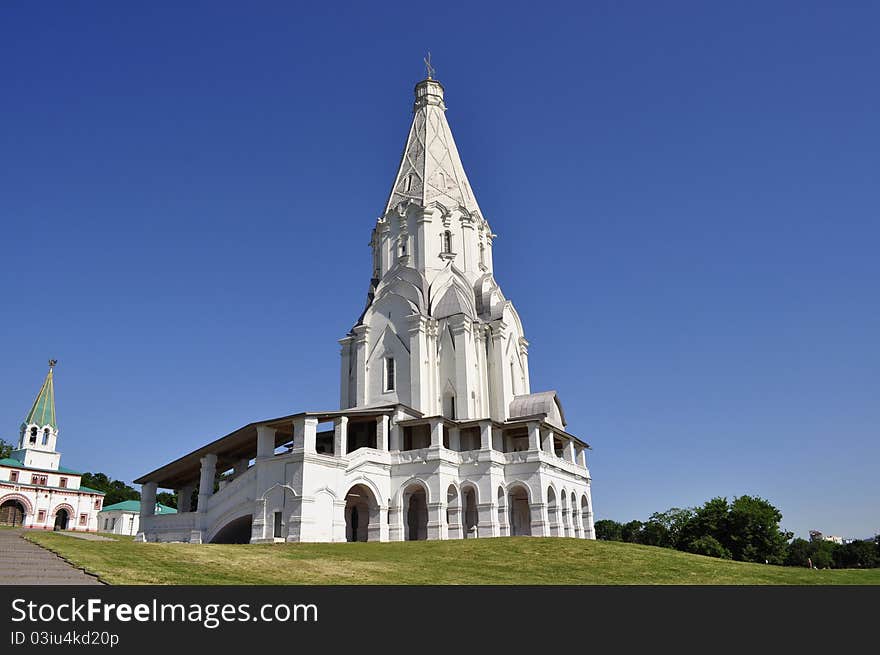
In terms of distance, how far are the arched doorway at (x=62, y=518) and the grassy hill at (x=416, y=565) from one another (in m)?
49.6

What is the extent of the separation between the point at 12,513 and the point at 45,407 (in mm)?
11848

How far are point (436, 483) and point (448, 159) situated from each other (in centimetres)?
2528

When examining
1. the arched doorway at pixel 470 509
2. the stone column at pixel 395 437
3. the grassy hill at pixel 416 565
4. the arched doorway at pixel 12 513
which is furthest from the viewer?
the arched doorway at pixel 12 513

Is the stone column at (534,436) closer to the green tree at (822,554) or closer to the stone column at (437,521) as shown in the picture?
the stone column at (437,521)

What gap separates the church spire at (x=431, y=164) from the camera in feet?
156

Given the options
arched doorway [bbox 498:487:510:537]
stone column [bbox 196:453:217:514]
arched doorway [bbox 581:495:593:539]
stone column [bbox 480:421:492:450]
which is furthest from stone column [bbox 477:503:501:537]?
stone column [bbox 196:453:217:514]

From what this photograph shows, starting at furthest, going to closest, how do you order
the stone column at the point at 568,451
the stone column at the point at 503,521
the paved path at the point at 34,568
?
the stone column at the point at 568,451, the stone column at the point at 503,521, the paved path at the point at 34,568

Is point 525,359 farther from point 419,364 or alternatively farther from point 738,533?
point 738,533

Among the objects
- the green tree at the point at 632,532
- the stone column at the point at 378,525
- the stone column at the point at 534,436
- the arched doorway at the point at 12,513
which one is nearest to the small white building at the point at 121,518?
the arched doorway at the point at 12,513

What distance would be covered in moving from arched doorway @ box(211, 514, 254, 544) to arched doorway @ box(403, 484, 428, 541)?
816cm

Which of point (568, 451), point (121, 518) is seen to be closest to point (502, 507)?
point (568, 451)

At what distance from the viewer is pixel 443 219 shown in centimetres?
4625
